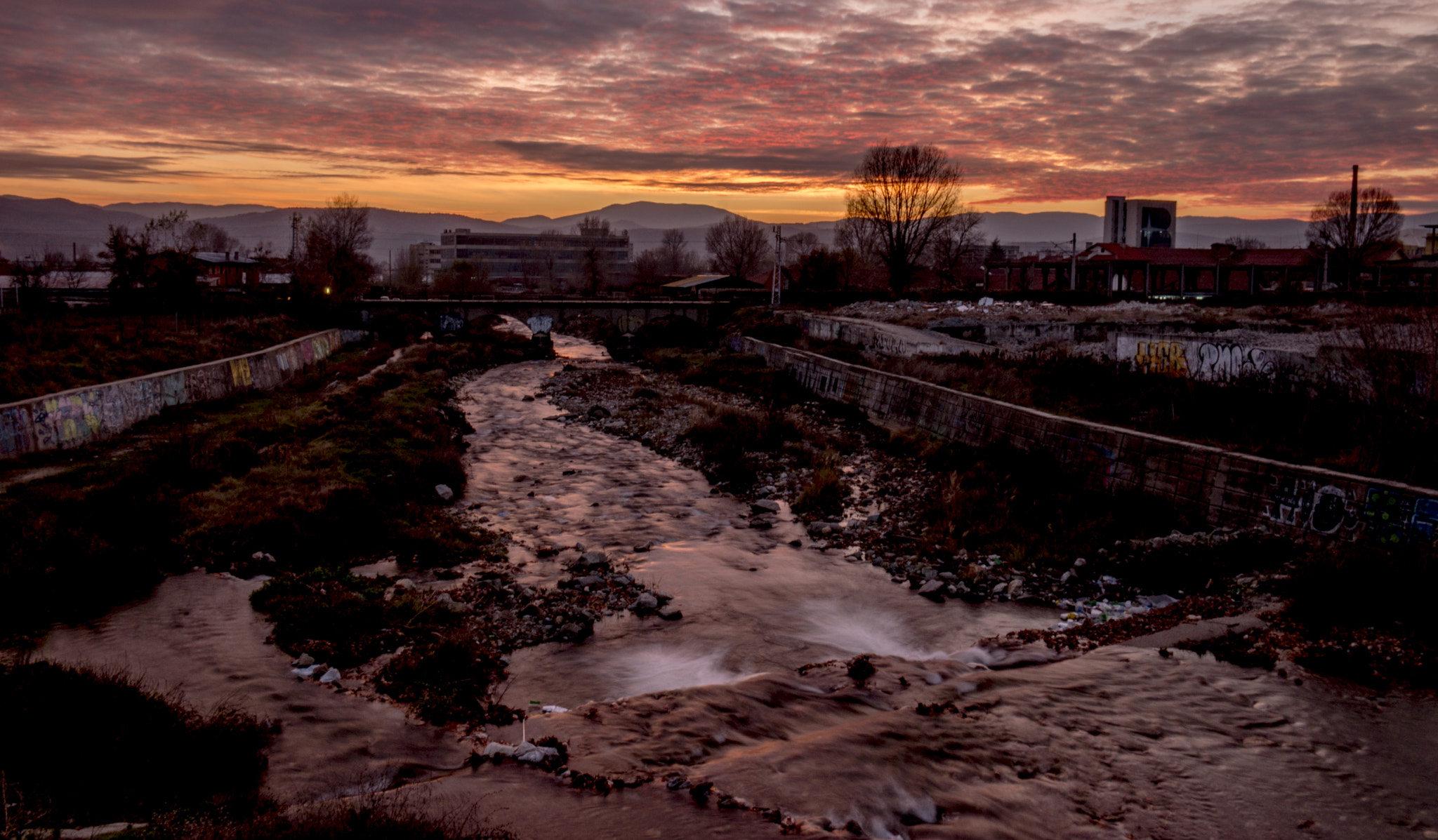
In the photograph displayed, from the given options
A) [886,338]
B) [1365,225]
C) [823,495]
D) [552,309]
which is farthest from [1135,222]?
[823,495]

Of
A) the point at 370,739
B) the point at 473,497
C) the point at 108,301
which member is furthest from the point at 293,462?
the point at 108,301

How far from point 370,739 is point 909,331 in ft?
126

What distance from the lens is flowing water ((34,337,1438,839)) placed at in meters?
7.52

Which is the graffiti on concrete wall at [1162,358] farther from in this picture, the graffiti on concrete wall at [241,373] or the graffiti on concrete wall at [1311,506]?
the graffiti on concrete wall at [241,373]

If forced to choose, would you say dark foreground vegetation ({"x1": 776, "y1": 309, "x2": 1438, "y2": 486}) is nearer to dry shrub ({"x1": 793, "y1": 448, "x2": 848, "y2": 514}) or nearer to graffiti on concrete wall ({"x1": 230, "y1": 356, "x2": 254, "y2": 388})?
dry shrub ({"x1": 793, "y1": 448, "x2": 848, "y2": 514})

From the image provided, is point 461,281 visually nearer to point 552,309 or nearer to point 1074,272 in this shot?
point 552,309

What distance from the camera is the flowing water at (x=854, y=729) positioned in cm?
752

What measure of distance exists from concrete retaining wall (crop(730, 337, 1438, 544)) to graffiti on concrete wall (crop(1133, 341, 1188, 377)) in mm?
9058

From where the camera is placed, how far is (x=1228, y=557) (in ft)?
43.7

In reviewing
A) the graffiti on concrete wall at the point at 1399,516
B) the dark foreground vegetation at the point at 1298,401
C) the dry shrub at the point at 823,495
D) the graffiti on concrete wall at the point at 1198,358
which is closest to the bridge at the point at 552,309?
the graffiti on concrete wall at the point at 1198,358

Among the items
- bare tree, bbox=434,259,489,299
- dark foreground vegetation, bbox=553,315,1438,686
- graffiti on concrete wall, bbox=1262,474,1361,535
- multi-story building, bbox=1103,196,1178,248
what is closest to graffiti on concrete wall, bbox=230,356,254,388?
dark foreground vegetation, bbox=553,315,1438,686

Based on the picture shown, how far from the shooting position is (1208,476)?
49.6 feet

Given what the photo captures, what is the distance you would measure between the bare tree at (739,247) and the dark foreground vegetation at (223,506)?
110479 mm

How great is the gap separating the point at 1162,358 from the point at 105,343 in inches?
1586
